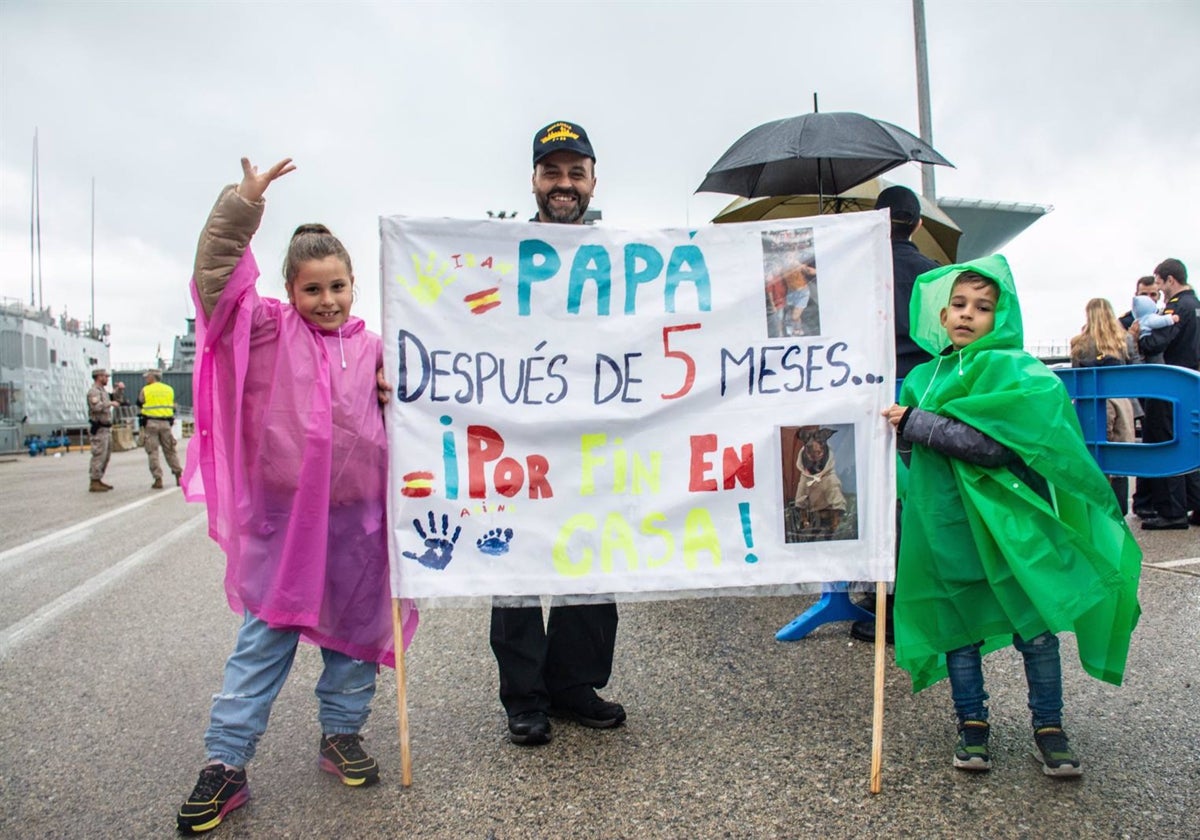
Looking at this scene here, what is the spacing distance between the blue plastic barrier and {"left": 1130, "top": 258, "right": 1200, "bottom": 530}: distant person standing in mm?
4144

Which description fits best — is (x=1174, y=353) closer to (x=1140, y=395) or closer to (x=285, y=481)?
(x=1140, y=395)

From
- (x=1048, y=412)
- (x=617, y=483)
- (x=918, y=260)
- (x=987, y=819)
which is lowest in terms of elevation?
(x=987, y=819)

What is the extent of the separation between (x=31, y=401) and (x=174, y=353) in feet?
101

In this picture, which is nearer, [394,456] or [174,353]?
[394,456]

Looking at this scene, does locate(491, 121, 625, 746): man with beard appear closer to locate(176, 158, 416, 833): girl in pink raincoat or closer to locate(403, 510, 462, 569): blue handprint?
locate(403, 510, 462, 569): blue handprint

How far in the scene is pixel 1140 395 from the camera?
3.57 meters

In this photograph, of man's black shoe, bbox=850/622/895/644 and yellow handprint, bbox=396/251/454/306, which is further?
man's black shoe, bbox=850/622/895/644

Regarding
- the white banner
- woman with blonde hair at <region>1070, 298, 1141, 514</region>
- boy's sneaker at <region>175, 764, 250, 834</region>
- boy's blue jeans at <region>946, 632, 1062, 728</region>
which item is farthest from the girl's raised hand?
woman with blonde hair at <region>1070, 298, 1141, 514</region>

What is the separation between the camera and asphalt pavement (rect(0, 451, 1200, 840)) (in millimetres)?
2582

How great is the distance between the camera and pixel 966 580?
115 inches

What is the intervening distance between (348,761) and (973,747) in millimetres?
1991

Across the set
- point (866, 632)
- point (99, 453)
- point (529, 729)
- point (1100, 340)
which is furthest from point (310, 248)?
point (99, 453)

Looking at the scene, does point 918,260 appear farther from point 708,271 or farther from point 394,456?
point 394,456

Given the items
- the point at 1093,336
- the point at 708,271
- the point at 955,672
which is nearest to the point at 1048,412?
the point at 955,672
